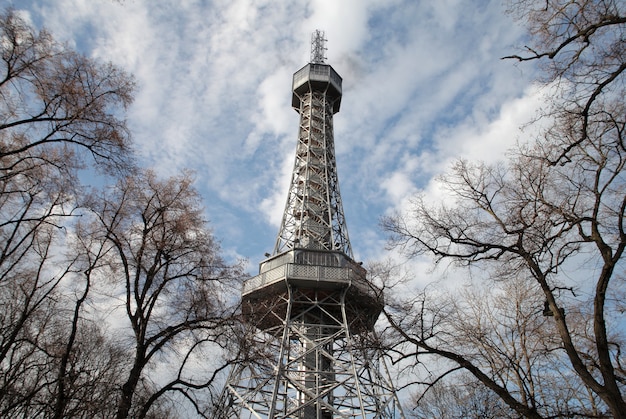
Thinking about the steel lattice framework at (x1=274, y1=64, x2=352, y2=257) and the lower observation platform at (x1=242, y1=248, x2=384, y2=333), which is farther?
the steel lattice framework at (x1=274, y1=64, x2=352, y2=257)

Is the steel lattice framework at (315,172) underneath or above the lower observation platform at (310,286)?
above

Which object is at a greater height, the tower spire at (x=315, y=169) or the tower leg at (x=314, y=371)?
the tower spire at (x=315, y=169)

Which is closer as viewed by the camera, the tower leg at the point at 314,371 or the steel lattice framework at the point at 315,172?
the tower leg at the point at 314,371

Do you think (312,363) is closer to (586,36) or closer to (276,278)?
(276,278)

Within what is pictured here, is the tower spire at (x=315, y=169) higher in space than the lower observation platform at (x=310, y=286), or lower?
higher

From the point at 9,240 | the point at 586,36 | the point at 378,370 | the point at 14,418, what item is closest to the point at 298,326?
the point at 378,370

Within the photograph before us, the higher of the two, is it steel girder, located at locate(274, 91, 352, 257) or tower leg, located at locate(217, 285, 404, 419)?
steel girder, located at locate(274, 91, 352, 257)

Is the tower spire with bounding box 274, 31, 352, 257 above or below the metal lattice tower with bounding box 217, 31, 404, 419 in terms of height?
above

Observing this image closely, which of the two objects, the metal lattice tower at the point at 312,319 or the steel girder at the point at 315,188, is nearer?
the metal lattice tower at the point at 312,319

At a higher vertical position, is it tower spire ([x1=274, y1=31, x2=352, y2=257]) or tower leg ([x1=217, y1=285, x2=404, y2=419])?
tower spire ([x1=274, y1=31, x2=352, y2=257])

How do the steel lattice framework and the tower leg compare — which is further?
the steel lattice framework

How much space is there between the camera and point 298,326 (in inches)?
1049

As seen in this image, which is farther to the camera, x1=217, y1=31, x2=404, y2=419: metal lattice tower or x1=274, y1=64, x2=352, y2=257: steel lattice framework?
x1=274, y1=64, x2=352, y2=257: steel lattice framework

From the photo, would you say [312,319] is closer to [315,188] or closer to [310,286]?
[310,286]
